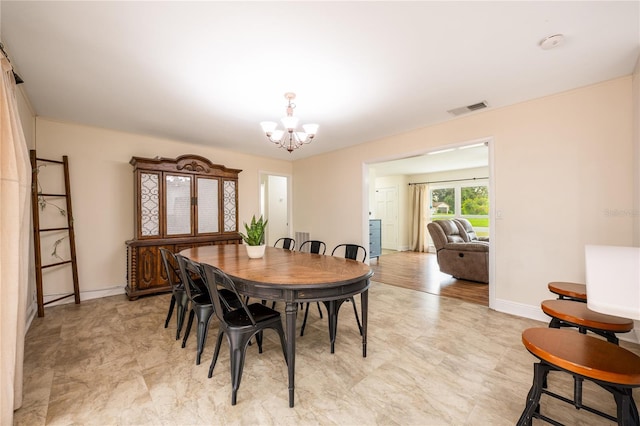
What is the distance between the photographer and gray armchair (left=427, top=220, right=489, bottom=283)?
14.7 ft

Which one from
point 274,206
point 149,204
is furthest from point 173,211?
point 274,206

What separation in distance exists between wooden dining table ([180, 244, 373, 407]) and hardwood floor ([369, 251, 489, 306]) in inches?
93.8

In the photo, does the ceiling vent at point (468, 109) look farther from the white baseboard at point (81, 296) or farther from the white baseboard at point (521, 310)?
the white baseboard at point (81, 296)

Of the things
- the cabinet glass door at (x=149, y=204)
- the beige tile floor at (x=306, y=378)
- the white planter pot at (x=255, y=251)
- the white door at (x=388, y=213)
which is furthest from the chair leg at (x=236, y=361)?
the white door at (x=388, y=213)

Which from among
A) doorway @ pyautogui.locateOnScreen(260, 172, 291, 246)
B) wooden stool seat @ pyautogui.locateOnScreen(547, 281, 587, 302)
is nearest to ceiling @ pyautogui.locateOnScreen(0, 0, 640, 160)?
wooden stool seat @ pyautogui.locateOnScreen(547, 281, 587, 302)

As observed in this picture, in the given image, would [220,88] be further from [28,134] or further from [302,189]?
[302,189]

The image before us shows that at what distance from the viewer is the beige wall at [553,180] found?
2.54 meters

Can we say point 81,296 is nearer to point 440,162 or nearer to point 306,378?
point 306,378

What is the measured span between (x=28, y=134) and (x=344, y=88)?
373cm

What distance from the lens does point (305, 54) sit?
2.09m

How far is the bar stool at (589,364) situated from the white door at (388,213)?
7278 mm

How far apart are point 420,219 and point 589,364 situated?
7528mm

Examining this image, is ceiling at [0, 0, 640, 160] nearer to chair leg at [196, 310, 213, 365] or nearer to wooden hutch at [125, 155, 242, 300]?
wooden hutch at [125, 155, 242, 300]

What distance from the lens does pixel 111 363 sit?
2.14m
